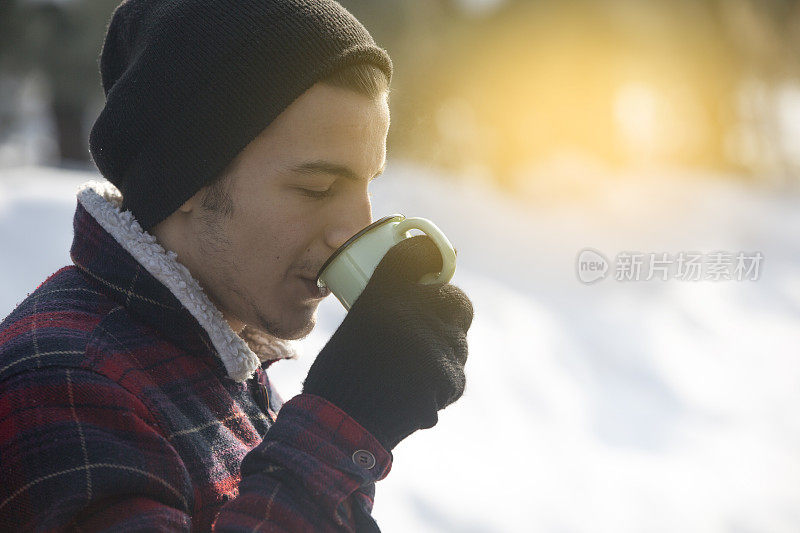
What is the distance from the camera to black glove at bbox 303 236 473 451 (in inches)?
46.4

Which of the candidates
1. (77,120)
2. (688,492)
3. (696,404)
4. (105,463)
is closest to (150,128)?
(105,463)

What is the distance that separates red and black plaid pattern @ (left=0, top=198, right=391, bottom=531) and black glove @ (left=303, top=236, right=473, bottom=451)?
0.13 feet

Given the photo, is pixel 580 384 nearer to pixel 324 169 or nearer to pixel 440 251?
pixel 440 251

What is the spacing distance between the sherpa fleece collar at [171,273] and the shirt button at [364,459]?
324 mm

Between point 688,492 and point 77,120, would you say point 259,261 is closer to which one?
point 688,492

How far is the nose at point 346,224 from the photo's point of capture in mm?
1359

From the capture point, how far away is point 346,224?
1.38 m

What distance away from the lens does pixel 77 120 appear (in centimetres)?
894

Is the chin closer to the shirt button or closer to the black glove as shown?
the black glove

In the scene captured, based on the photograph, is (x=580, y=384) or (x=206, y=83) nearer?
(x=206, y=83)

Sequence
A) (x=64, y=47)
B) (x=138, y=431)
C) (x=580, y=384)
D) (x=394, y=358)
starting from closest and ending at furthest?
(x=138, y=431)
(x=394, y=358)
(x=580, y=384)
(x=64, y=47)

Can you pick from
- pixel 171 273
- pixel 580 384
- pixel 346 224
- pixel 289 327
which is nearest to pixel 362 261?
pixel 346 224

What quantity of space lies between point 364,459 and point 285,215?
461mm

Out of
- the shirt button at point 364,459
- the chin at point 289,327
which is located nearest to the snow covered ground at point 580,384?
the chin at point 289,327
